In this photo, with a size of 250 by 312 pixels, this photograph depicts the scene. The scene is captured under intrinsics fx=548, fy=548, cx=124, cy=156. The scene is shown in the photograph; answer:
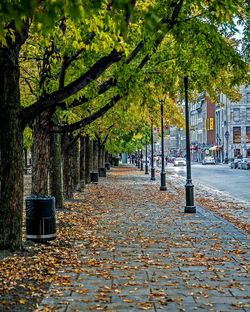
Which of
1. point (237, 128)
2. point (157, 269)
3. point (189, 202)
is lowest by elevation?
point (157, 269)

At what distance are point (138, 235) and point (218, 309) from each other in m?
6.09

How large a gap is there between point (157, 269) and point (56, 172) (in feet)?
28.5

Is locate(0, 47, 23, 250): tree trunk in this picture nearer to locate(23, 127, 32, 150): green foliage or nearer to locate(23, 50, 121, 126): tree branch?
locate(23, 50, 121, 126): tree branch

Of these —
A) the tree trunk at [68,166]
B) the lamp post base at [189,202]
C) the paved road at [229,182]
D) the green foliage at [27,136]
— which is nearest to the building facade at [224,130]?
the paved road at [229,182]

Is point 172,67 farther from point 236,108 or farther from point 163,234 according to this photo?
point 236,108

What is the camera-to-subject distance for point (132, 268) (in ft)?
28.0

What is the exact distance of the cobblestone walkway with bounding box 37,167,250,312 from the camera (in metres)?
6.46

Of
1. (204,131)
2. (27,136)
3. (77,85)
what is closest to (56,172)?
(77,85)

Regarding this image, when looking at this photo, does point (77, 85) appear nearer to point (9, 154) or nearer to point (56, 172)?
point (9, 154)

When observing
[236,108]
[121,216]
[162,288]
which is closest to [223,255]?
[162,288]

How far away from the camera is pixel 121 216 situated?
16078 mm

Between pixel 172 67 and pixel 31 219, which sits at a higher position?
pixel 172 67

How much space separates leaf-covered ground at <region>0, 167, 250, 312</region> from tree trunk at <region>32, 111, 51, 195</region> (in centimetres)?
110

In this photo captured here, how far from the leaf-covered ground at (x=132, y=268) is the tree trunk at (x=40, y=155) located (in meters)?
1.10
